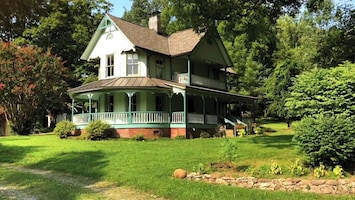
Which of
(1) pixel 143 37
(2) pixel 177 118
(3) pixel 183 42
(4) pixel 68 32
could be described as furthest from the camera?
(4) pixel 68 32

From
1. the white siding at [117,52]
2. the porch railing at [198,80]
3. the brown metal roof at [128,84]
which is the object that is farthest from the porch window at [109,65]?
the porch railing at [198,80]

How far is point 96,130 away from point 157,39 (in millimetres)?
10663

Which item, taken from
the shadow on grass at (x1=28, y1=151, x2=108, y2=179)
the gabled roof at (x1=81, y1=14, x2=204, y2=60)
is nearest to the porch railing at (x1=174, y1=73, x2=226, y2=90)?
the gabled roof at (x1=81, y1=14, x2=204, y2=60)

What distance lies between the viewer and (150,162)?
15.2 m

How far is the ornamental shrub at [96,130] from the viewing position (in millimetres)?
24922

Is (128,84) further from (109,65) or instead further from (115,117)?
(109,65)

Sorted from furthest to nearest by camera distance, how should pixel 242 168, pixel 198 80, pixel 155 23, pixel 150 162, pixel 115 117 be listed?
pixel 155 23, pixel 198 80, pixel 115 117, pixel 150 162, pixel 242 168

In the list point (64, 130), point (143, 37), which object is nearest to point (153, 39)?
point (143, 37)

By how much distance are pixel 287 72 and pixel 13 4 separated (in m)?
33.0

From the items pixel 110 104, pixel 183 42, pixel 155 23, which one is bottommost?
pixel 110 104

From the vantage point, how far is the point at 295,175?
41.4 feet

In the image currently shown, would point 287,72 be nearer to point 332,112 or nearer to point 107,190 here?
point 332,112

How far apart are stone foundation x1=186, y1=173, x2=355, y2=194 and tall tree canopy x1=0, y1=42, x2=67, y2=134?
2753cm

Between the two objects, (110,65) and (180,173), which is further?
(110,65)
